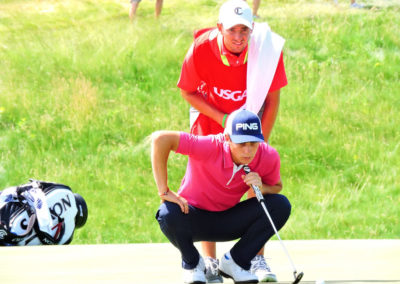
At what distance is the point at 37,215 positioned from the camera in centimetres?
515

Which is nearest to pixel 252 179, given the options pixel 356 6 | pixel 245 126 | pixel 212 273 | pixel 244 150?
pixel 244 150

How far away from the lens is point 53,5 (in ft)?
40.1

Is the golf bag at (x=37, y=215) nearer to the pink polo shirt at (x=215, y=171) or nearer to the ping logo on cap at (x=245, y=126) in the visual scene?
the pink polo shirt at (x=215, y=171)

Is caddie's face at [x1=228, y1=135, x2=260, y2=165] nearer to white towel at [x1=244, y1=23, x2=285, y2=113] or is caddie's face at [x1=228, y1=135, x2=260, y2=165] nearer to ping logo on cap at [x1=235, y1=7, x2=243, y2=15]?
white towel at [x1=244, y1=23, x2=285, y2=113]

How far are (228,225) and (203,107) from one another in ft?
2.28

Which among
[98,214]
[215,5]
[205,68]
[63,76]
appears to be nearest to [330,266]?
[205,68]

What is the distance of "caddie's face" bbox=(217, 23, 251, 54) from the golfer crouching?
17.1 inches

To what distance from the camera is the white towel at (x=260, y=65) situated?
13.9ft

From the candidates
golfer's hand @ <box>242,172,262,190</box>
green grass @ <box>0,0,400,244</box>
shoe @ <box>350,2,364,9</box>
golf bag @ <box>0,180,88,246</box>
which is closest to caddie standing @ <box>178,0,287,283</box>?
golfer's hand @ <box>242,172,262,190</box>

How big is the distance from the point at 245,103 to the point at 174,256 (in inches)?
42.0

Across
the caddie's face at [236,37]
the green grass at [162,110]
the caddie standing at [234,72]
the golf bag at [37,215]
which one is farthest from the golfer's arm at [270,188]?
the green grass at [162,110]

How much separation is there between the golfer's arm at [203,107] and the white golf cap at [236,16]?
1.49 feet

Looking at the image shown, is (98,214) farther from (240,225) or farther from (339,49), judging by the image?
(339,49)

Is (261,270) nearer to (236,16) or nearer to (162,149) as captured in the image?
(162,149)
